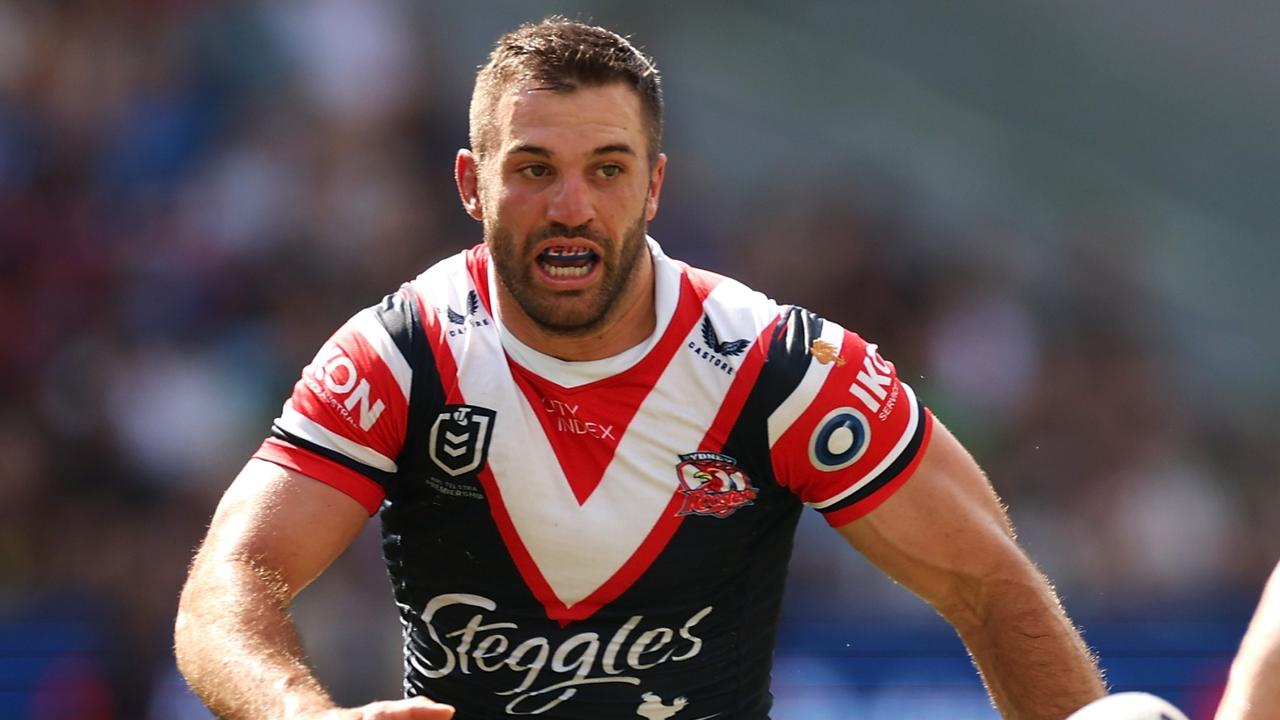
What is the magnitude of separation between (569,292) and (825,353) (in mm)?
714

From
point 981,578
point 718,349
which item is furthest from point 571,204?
point 981,578

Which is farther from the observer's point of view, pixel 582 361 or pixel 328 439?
pixel 582 361

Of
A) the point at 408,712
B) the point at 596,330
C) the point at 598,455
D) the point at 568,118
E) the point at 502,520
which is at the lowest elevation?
the point at 408,712

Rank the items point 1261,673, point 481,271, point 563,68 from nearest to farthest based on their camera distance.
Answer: point 1261,673 → point 563,68 → point 481,271

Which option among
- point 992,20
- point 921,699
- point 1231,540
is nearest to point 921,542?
point 921,699

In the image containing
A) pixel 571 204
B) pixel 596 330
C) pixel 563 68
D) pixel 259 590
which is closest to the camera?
pixel 259 590

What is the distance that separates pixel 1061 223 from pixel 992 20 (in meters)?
1.93

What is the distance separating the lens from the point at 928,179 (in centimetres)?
1353

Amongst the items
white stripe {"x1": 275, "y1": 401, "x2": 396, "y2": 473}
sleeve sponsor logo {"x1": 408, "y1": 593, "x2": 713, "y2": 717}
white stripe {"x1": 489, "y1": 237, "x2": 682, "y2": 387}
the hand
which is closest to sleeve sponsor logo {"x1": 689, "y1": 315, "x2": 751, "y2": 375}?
white stripe {"x1": 489, "y1": 237, "x2": 682, "y2": 387}

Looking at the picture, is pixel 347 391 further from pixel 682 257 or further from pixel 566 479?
pixel 682 257

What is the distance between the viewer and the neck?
16.5ft

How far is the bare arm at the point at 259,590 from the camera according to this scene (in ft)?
14.3

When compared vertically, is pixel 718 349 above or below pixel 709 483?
above

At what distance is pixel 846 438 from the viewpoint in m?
4.92
